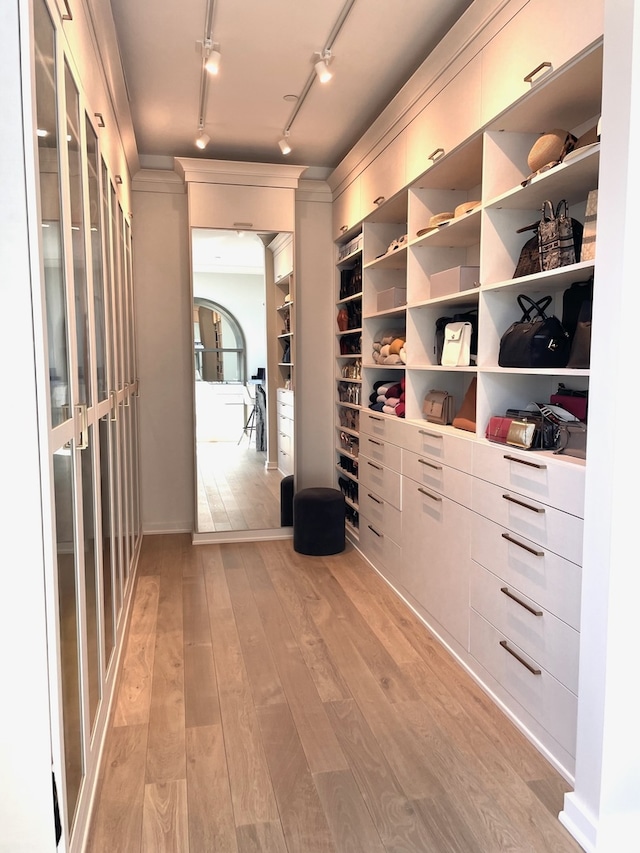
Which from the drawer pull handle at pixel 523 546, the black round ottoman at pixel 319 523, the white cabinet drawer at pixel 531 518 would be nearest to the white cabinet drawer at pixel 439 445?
the white cabinet drawer at pixel 531 518

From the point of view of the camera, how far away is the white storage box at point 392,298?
11.6ft

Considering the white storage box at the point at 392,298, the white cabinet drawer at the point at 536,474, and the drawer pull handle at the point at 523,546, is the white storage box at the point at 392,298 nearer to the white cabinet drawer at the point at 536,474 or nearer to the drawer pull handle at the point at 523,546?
the white cabinet drawer at the point at 536,474

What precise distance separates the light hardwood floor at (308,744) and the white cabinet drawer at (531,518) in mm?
693

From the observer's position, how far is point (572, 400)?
2.21m

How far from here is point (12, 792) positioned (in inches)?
50.1

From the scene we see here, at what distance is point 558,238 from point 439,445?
1061 mm

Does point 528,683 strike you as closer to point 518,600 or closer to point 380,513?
point 518,600

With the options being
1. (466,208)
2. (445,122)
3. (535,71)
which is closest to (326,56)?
(445,122)

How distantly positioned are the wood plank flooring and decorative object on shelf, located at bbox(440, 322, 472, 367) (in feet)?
6.39

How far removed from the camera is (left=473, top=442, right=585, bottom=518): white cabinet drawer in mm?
1868

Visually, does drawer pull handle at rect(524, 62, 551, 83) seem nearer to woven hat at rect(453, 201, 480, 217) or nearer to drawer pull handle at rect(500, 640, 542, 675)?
woven hat at rect(453, 201, 480, 217)

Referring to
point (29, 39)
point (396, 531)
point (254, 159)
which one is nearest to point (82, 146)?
point (29, 39)

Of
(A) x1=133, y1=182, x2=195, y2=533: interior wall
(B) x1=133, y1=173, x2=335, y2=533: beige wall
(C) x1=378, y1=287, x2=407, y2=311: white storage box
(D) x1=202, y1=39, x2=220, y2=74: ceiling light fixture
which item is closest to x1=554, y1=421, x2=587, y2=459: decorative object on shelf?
(C) x1=378, y1=287, x2=407, y2=311: white storage box

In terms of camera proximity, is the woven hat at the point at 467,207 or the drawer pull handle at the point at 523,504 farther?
the woven hat at the point at 467,207
